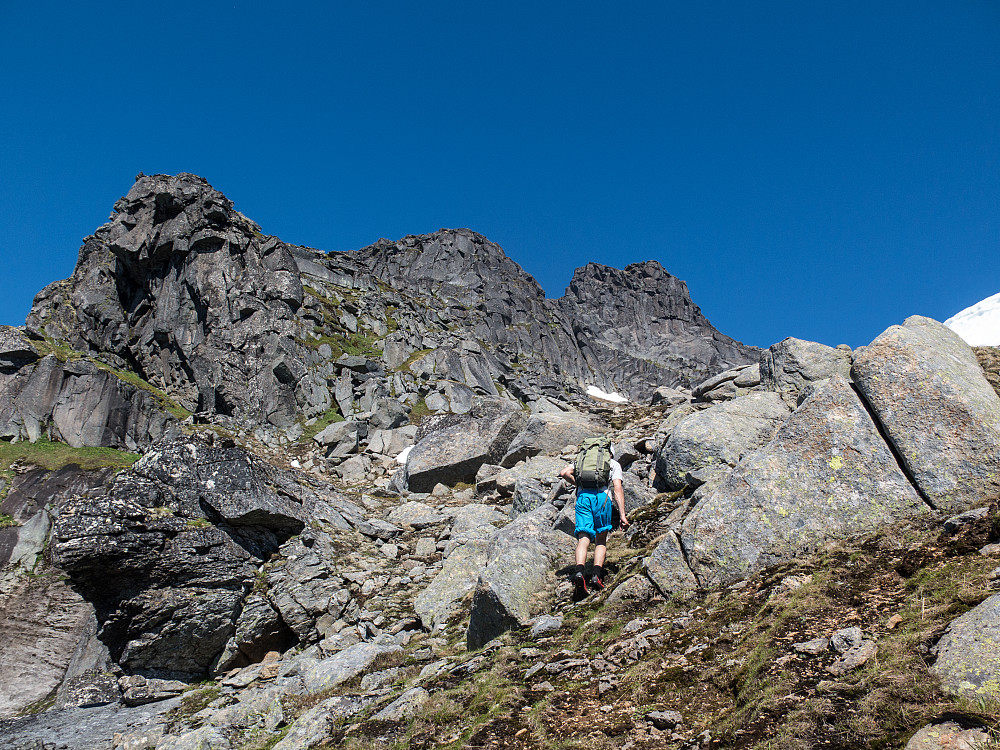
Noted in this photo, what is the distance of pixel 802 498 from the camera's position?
28.7ft

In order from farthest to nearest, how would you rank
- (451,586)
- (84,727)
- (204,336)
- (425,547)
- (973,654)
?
(204,336) → (425,547) → (451,586) → (84,727) → (973,654)

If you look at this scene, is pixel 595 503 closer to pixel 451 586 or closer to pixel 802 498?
pixel 802 498

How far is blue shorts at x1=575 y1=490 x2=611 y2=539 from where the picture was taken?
10562mm

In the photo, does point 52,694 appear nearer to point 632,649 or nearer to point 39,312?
point 632,649

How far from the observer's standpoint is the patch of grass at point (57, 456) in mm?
38125

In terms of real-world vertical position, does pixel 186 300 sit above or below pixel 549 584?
above

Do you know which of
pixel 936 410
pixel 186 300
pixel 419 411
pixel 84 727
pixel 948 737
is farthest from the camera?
pixel 186 300

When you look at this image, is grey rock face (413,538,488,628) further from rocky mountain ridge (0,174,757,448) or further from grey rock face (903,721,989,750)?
rocky mountain ridge (0,174,757,448)

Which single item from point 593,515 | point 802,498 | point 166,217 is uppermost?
point 166,217

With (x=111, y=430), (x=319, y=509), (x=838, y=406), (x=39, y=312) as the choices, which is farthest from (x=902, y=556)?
(x=39, y=312)

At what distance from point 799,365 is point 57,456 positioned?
5050 cm

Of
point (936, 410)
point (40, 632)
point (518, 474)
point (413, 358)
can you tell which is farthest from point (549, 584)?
point (413, 358)

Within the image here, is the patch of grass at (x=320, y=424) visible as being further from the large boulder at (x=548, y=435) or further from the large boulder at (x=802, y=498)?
the large boulder at (x=802, y=498)

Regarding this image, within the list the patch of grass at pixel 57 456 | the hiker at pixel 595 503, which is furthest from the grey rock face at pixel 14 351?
the hiker at pixel 595 503
